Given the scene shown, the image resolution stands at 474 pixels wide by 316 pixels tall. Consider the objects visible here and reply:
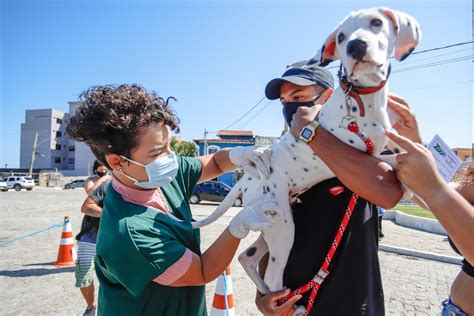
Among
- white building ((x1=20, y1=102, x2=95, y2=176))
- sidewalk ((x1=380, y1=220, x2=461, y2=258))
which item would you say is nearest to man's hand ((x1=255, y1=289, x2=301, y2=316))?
sidewalk ((x1=380, y1=220, x2=461, y2=258))

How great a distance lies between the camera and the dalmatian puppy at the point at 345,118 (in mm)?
1532

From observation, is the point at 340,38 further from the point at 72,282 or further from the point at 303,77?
the point at 72,282

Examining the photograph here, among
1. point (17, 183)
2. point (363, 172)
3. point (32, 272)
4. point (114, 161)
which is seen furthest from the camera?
point (17, 183)

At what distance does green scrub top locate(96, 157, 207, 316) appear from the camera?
160cm

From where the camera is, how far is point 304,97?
203cm

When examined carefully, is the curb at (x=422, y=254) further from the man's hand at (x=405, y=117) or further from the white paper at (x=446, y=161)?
the man's hand at (x=405, y=117)

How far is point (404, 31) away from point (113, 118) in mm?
1497

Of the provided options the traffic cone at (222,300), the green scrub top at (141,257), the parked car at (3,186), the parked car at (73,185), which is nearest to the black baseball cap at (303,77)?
the green scrub top at (141,257)

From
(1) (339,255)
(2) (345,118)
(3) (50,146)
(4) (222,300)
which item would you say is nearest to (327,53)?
(2) (345,118)

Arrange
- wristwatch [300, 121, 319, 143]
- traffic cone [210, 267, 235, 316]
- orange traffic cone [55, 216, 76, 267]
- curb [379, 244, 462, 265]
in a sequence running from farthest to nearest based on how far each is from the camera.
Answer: curb [379, 244, 462, 265] → orange traffic cone [55, 216, 76, 267] → traffic cone [210, 267, 235, 316] → wristwatch [300, 121, 319, 143]

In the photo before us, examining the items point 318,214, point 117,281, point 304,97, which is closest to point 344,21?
point 304,97

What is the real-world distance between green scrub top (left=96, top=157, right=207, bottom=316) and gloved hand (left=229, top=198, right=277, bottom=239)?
29cm

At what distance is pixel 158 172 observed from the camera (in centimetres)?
195

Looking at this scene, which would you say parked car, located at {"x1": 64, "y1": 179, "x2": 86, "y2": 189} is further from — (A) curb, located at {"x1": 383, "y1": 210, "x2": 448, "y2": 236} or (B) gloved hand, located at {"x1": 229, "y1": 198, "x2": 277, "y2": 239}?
(B) gloved hand, located at {"x1": 229, "y1": 198, "x2": 277, "y2": 239}
